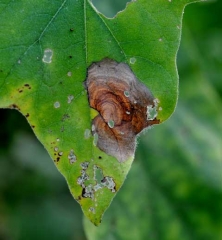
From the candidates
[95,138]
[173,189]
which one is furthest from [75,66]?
[173,189]

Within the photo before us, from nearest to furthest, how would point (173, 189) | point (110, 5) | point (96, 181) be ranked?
1. point (96, 181)
2. point (110, 5)
3. point (173, 189)

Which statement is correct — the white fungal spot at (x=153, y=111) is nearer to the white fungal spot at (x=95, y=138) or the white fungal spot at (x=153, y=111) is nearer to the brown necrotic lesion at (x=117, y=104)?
the brown necrotic lesion at (x=117, y=104)

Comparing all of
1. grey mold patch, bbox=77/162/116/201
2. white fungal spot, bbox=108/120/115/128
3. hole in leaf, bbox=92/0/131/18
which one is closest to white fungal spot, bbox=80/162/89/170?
grey mold patch, bbox=77/162/116/201

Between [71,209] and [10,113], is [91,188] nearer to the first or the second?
[10,113]

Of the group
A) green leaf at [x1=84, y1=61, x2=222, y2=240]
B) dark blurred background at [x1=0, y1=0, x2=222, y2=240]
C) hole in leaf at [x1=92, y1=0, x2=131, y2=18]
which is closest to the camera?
hole in leaf at [x1=92, y1=0, x2=131, y2=18]

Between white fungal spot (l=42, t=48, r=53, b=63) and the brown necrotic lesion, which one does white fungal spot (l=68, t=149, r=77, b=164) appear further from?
white fungal spot (l=42, t=48, r=53, b=63)

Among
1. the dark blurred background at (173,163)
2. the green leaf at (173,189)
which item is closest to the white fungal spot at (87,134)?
the dark blurred background at (173,163)

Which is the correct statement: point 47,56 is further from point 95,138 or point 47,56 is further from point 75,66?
point 95,138
